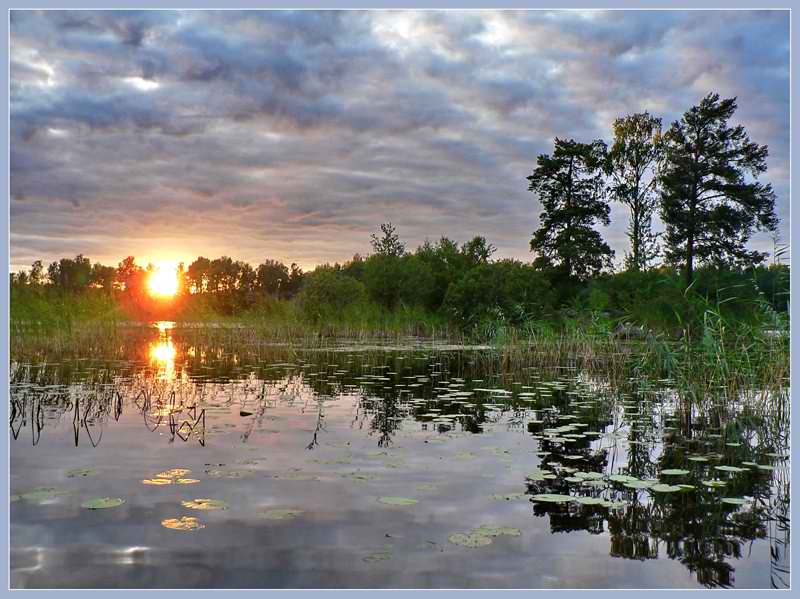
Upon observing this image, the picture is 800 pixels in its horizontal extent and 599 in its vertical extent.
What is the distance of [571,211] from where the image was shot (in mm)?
36562

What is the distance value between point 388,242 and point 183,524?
4386 cm

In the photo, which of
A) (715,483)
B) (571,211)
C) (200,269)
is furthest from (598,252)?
(200,269)

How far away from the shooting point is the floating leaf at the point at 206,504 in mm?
4324

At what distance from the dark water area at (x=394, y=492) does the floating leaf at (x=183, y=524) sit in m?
0.03

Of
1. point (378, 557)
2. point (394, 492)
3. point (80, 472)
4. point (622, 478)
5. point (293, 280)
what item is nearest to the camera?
point (378, 557)

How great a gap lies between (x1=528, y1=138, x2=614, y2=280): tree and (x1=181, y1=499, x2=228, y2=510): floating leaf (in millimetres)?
33186

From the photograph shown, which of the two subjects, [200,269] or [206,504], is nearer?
[206,504]

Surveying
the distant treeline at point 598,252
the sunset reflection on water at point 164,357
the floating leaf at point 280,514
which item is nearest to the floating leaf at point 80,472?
the floating leaf at point 280,514

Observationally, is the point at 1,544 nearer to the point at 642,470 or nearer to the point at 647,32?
the point at 642,470

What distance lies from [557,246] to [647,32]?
87.0 ft

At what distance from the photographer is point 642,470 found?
209 inches

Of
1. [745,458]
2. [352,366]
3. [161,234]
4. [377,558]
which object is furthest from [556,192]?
[377,558]

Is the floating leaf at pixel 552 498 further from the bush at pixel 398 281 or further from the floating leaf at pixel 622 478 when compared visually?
the bush at pixel 398 281

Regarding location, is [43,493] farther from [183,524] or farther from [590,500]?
[590,500]
